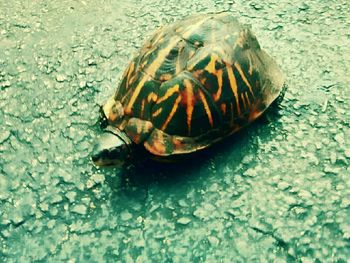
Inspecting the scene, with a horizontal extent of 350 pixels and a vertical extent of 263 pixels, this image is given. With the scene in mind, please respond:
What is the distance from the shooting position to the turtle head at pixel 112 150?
4.46 feet

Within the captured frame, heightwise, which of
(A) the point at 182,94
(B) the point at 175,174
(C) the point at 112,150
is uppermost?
(A) the point at 182,94

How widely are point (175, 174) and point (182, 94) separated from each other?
26 cm

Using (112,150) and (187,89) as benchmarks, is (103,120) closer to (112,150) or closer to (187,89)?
(112,150)

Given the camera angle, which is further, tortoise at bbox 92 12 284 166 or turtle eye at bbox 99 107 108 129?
turtle eye at bbox 99 107 108 129

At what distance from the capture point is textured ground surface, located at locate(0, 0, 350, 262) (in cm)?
132

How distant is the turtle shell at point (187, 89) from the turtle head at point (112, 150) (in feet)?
0.08

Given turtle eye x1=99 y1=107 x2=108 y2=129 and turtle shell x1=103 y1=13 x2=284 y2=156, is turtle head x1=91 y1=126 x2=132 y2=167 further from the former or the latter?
turtle eye x1=99 y1=107 x2=108 y2=129

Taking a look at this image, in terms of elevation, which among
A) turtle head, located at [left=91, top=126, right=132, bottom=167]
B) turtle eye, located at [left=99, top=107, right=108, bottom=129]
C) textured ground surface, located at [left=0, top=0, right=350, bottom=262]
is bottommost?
textured ground surface, located at [left=0, top=0, right=350, bottom=262]

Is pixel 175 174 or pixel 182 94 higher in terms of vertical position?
pixel 182 94

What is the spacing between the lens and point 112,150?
1.36m

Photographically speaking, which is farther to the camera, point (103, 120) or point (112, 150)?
point (103, 120)

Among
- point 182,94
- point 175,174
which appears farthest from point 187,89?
point 175,174

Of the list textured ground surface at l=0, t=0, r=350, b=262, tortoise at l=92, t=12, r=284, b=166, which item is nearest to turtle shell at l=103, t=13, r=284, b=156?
tortoise at l=92, t=12, r=284, b=166

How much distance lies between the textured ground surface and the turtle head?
0.30 ft
